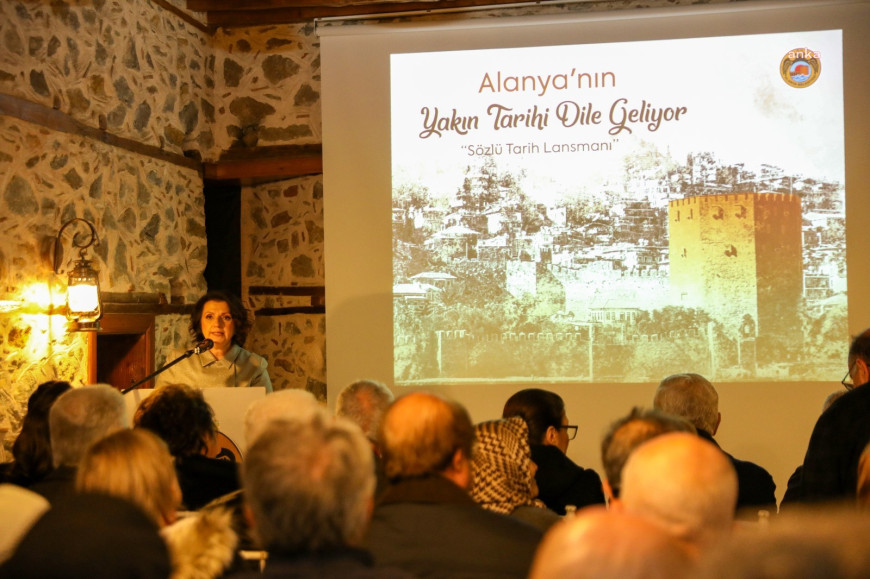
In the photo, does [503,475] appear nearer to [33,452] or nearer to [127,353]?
[33,452]

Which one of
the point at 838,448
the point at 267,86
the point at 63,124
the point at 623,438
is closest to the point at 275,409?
the point at 623,438

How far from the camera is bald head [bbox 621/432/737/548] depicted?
1.34 m

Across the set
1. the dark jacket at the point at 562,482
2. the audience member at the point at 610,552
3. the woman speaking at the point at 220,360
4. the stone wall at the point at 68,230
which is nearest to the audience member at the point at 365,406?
the dark jacket at the point at 562,482

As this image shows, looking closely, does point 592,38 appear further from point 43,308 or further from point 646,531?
point 646,531

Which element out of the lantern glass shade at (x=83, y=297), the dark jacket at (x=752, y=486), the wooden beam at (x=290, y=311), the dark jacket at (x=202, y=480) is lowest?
the dark jacket at (x=752, y=486)

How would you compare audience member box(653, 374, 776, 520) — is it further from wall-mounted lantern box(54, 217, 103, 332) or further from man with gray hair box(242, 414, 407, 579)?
wall-mounted lantern box(54, 217, 103, 332)

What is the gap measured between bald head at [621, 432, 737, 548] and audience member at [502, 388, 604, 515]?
148 centimetres

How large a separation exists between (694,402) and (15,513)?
2211 mm

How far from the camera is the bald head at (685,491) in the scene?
4.40 ft

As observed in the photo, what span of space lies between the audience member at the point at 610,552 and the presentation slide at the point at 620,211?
4617mm

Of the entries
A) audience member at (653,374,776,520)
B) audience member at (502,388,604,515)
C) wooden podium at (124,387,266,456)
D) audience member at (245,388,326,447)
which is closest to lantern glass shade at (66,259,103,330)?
wooden podium at (124,387,266,456)

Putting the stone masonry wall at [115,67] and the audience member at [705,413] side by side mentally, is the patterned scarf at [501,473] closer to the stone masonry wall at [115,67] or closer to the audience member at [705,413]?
the audience member at [705,413]

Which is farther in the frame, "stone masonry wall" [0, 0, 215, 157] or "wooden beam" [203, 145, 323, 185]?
"wooden beam" [203, 145, 323, 185]

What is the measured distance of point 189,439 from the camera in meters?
2.61
